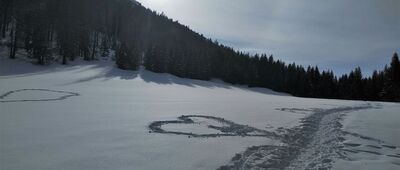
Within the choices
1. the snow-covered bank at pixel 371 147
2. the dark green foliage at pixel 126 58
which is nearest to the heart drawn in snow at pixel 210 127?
the snow-covered bank at pixel 371 147

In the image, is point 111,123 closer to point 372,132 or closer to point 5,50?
point 372,132

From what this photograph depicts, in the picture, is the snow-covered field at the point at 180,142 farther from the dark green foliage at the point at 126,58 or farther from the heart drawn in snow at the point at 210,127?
the dark green foliage at the point at 126,58

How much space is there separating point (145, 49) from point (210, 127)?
72575 millimetres

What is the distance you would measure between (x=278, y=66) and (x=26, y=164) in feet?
315

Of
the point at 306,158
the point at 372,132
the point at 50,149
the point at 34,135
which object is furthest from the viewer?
the point at 372,132

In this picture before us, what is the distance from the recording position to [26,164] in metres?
6.80

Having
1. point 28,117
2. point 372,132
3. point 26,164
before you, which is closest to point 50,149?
point 26,164

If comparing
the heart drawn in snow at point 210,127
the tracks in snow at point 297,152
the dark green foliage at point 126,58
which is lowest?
the tracks in snow at point 297,152

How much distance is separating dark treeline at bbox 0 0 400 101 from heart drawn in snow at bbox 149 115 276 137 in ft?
152

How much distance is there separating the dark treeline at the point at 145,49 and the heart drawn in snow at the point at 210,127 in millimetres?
46303

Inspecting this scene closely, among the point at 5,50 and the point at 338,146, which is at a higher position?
the point at 5,50

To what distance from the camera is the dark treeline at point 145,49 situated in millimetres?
59000

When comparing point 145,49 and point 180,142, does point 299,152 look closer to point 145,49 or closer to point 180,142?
point 180,142

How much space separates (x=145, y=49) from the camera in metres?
83.6
